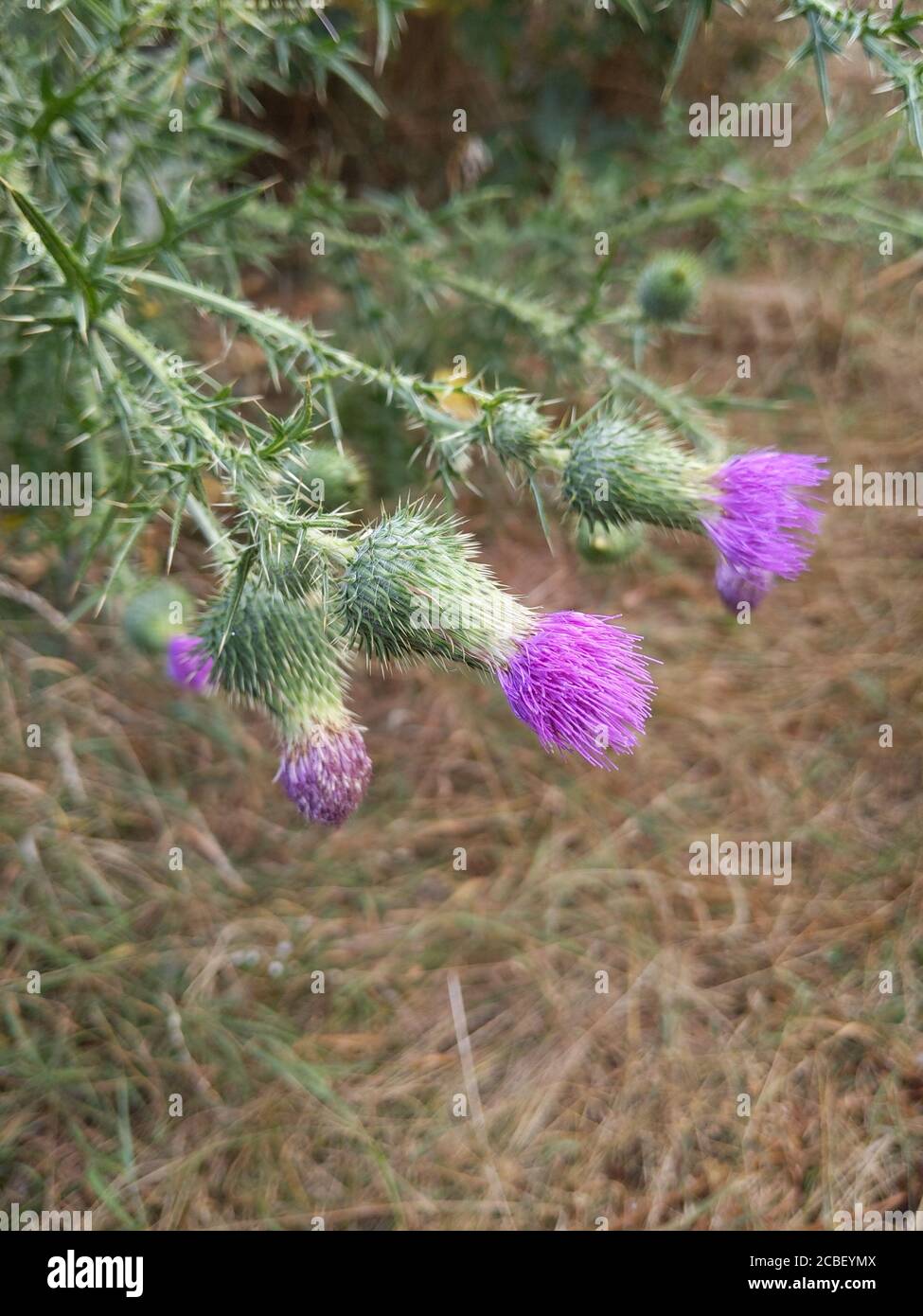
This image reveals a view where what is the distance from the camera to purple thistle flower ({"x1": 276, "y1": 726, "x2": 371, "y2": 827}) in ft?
7.79

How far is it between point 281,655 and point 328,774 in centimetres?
30

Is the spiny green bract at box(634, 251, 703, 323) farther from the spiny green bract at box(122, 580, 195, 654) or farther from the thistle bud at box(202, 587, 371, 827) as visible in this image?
the spiny green bract at box(122, 580, 195, 654)

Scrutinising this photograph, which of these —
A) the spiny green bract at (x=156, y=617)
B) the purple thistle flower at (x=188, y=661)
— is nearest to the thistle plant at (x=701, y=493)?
the purple thistle flower at (x=188, y=661)

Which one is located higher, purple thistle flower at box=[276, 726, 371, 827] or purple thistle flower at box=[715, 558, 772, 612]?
purple thistle flower at box=[715, 558, 772, 612]

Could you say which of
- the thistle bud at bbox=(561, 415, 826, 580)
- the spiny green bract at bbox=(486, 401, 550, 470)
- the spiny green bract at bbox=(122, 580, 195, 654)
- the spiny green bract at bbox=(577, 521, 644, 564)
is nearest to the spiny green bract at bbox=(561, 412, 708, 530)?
the thistle bud at bbox=(561, 415, 826, 580)

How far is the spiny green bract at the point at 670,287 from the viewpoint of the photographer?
3197 millimetres

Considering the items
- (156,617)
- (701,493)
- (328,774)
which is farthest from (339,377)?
(328,774)

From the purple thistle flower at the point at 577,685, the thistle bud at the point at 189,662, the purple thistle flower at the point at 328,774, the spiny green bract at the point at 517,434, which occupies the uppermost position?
the spiny green bract at the point at 517,434

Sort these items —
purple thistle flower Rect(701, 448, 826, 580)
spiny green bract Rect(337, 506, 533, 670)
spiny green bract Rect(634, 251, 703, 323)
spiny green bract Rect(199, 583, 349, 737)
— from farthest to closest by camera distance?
spiny green bract Rect(634, 251, 703, 323)
purple thistle flower Rect(701, 448, 826, 580)
spiny green bract Rect(199, 583, 349, 737)
spiny green bract Rect(337, 506, 533, 670)

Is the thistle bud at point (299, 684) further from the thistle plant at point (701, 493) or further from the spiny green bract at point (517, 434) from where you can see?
the thistle plant at point (701, 493)

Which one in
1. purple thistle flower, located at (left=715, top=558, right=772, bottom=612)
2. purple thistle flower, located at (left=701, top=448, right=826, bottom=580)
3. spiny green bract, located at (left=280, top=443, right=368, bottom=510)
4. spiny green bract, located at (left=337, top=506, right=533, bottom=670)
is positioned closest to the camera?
spiny green bract, located at (left=337, top=506, right=533, bottom=670)

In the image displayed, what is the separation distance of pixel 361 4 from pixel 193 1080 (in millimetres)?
4063

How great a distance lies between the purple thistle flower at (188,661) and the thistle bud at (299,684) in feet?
0.32

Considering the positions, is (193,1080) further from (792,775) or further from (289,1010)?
(792,775)
